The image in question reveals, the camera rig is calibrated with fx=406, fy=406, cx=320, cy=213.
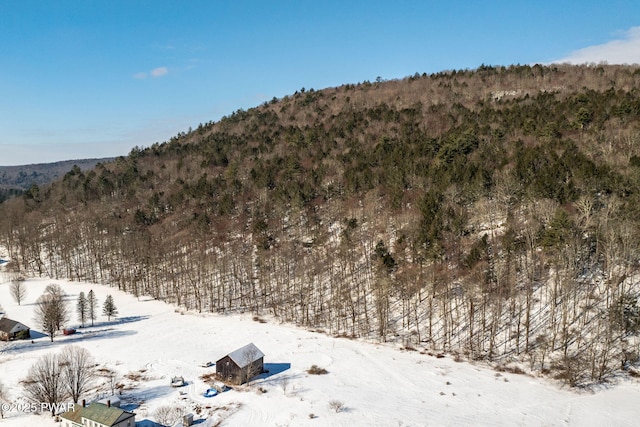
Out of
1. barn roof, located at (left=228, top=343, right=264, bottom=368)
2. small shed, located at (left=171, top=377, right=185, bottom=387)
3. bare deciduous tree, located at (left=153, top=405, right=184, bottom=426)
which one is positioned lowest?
small shed, located at (left=171, top=377, right=185, bottom=387)

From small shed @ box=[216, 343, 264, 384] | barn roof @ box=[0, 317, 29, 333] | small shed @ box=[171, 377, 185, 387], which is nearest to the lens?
small shed @ box=[171, 377, 185, 387]

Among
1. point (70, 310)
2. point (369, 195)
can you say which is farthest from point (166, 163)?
point (369, 195)

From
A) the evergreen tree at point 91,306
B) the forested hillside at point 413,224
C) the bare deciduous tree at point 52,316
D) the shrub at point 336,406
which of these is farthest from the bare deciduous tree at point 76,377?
the forested hillside at point 413,224

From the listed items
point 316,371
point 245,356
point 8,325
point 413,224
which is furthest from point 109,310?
point 413,224

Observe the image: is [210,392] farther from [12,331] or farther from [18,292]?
[18,292]

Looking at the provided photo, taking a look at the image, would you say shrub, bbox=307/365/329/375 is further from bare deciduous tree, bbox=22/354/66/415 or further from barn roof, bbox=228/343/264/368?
bare deciduous tree, bbox=22/354/66/415

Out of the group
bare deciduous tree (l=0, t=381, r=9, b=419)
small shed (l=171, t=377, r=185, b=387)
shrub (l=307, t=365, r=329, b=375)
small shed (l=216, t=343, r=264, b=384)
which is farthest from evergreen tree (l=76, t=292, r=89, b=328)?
shrub (l=307, t=365, r=329, b=375)

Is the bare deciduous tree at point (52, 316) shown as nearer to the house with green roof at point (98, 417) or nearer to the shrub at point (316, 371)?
the house with green roof at point (98, 417)
